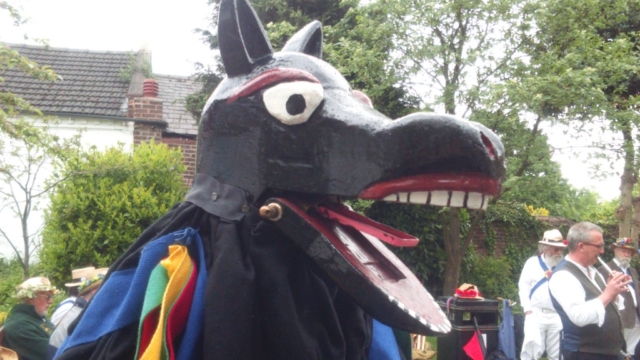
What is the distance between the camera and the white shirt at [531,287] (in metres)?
6.43

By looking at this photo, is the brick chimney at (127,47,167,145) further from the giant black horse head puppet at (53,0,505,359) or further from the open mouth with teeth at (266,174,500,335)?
the open mouth with teeth at (266,174,500,335)

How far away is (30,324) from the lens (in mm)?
5152

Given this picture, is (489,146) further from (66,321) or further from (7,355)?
(7,355)

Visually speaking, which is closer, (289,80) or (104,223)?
(289,80)

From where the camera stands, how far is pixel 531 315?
6.46 metres

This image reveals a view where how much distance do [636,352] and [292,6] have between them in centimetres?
791

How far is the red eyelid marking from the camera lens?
1.45 m

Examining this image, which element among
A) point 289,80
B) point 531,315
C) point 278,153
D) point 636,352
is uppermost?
point 289,80

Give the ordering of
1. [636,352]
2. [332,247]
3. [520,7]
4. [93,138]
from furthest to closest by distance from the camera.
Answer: [93,138] → [520,7] → [636,352] → [332,247]

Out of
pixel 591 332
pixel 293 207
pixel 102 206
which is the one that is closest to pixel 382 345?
pixel 293 207

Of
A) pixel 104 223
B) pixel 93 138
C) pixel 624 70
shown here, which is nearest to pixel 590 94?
pixel 624 70

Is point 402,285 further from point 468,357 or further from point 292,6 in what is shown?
point 292,6

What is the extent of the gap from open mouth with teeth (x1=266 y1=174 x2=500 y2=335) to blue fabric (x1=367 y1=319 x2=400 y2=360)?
0.26 metres

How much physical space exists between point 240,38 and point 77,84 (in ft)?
39.3
